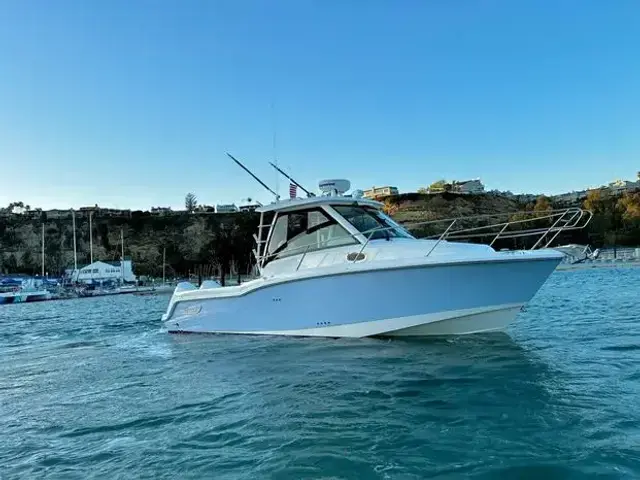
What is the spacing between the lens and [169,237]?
92.2 m

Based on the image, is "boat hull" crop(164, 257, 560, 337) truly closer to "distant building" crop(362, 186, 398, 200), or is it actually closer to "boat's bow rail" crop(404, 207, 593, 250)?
"boat's bow rail" crop(404, 207, 593, 250)

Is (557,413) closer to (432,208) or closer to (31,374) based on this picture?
(31,374)

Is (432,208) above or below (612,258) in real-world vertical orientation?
above

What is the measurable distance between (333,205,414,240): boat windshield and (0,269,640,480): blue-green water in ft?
7.72

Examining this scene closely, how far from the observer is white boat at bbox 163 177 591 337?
8.32 m

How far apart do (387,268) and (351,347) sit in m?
1.52

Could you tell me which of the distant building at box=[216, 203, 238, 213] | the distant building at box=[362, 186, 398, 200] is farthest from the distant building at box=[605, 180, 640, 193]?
the distant building at box=[216, 203, 238, 213]

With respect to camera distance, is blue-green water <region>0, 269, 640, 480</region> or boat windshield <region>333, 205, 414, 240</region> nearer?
blue-green water <region>0, 269, 640, 480</region>

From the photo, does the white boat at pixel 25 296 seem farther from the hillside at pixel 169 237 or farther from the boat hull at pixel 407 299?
the boat hull at pixel 407 299

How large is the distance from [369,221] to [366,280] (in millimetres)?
1922

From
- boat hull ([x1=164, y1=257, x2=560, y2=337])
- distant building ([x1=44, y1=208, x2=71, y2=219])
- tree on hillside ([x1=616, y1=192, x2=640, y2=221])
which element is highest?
distant building ([x1=44, y1=208, x2=71, y2=219])

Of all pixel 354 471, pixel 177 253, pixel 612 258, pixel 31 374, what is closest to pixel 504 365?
pixel 354 471

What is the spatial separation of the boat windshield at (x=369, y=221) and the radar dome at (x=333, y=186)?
26.2 inches

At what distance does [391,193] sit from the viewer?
130500 mm
